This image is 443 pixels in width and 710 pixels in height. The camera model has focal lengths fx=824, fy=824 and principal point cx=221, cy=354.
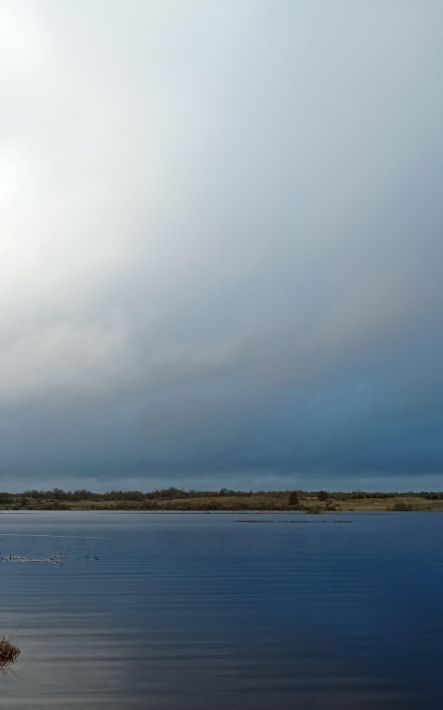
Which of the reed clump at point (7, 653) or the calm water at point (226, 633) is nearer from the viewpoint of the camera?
the calm water at point (226, 633)

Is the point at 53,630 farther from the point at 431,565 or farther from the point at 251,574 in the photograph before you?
the point at 431,565

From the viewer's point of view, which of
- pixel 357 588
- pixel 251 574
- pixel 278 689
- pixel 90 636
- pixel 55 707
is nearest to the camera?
pixel 55 707

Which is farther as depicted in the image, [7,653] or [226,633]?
[226,633]

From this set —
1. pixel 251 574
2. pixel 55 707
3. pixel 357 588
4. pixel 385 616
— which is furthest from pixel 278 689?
pixel 251 574

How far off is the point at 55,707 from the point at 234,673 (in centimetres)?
597

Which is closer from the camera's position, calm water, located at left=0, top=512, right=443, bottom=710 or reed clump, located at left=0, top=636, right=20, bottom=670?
calm water, located at left=0, top=512, right=443, bottom=710

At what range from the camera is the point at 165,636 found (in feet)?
100

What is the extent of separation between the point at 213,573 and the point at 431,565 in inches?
662

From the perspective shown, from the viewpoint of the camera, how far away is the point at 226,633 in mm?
31047

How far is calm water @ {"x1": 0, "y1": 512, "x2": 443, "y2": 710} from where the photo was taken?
858 inches

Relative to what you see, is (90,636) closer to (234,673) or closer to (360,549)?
(234,673)

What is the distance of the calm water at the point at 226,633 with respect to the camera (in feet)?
71.5

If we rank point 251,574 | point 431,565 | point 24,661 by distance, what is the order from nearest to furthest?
point 24,661 < point 251,574 < point 431,565

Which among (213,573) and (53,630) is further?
(213,573)
